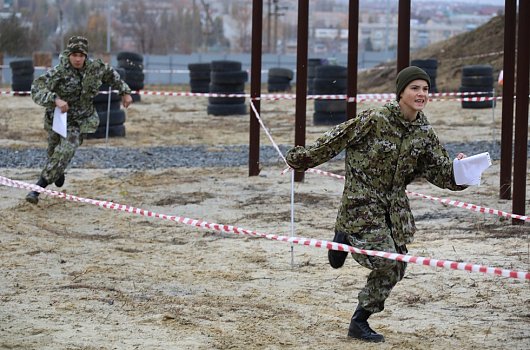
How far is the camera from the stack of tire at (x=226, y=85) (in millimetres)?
27250

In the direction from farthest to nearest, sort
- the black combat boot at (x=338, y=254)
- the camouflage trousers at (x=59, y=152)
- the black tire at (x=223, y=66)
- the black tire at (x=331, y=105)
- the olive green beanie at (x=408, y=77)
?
the black tire at (x=223, y=66), the black tire at (x=331, y=105), the camouflage trousers at (x=59, y=152), the black combat boot at (x=338, y=254), the olive green beanie at (x=408, y=77)

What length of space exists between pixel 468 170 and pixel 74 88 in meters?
6.81

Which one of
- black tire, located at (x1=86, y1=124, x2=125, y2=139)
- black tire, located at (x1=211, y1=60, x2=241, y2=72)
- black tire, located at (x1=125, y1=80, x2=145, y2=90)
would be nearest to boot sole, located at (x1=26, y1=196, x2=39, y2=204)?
black tire, located at (x1=86, y1=124, x2=125, y2=139)

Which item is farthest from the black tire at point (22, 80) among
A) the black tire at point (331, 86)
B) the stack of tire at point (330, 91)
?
the black tire at point (331, 86)

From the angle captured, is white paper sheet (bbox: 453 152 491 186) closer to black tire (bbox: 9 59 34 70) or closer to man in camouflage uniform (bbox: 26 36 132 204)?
man in camouflage uniform (bbox: 26 36 132 204)

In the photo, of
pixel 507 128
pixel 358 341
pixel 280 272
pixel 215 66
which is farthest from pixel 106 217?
pixel 215 66

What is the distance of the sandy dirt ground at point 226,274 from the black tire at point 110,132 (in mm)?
5649

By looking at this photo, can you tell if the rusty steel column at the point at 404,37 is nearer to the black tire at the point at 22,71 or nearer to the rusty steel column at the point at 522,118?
the rusty steel column at the point at 522,118

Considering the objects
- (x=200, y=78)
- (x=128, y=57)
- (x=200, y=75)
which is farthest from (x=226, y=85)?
(x=128, y=57)

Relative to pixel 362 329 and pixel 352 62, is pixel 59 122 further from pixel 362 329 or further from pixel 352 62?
pixel 362 329

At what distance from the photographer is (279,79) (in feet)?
122

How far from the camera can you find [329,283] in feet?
30.7

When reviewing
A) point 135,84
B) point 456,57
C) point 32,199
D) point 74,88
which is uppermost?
point 456,57

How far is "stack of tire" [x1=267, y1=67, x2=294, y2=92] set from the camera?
37.0 metres
